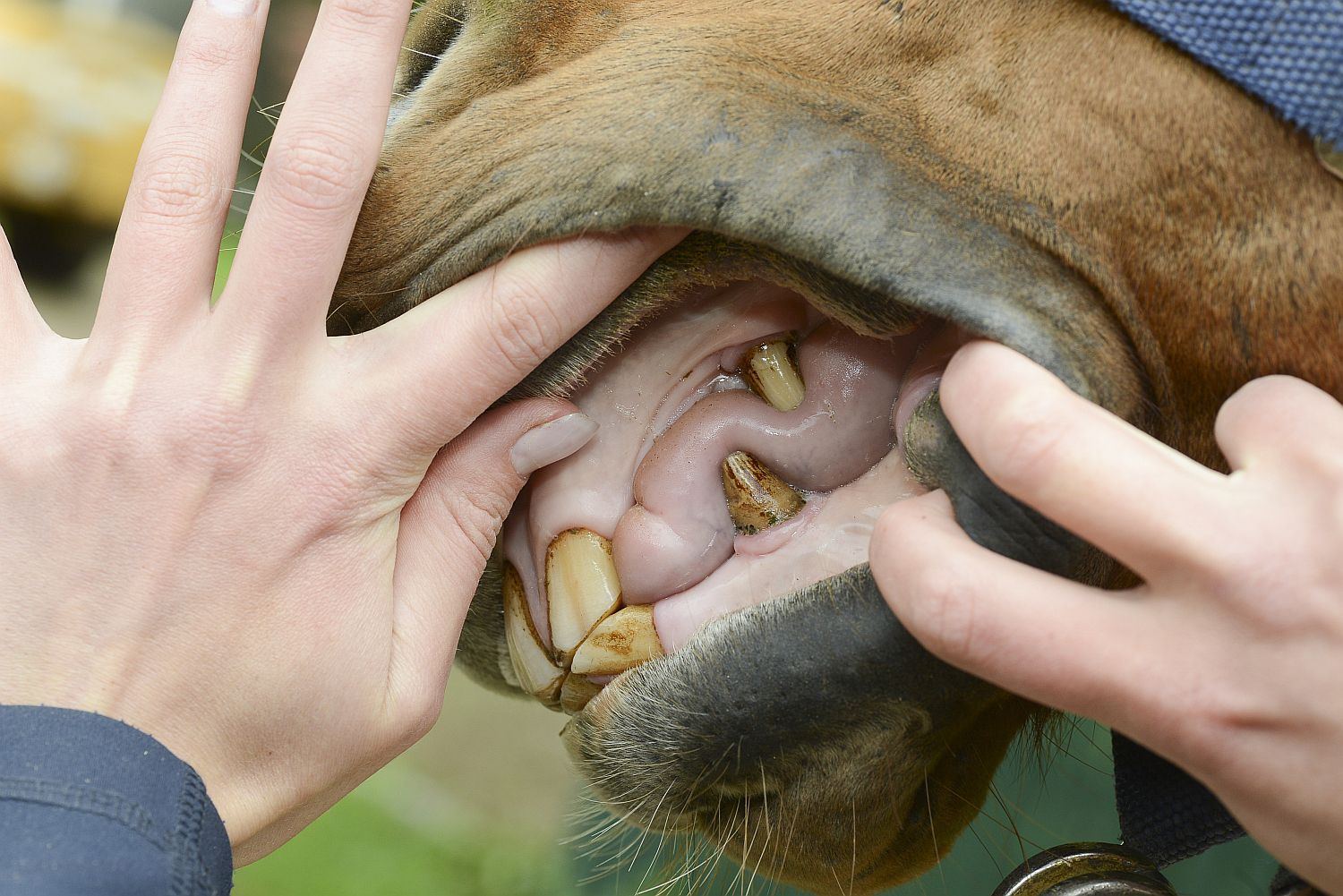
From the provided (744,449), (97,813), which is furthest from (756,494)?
(97,813)

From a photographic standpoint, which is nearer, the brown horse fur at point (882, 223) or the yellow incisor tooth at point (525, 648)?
the brown horse fur at point (882, 223)

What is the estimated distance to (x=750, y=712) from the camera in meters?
0.78

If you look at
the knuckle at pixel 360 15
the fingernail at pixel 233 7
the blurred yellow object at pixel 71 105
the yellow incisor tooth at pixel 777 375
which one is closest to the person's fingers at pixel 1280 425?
the yellow incisor tooth at pixel 777 375

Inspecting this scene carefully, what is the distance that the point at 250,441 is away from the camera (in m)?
0.74

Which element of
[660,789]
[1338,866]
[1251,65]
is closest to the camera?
[1338,866]

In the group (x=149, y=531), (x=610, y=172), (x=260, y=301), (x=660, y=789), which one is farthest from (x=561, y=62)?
(x=660, y=789)

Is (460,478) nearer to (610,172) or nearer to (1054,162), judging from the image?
(610,172)

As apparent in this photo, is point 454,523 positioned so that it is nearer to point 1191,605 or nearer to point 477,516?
point 477,516

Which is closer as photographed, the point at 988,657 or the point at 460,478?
the point at 988,657

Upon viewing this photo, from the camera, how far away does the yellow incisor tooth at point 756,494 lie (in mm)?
927

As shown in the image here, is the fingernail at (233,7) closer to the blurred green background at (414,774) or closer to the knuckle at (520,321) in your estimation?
the blurred green background at (414,774)

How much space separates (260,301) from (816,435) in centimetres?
43

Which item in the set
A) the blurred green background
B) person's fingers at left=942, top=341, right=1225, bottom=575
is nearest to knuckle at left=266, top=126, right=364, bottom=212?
the blurred green background

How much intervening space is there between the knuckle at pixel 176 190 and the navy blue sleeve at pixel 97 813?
330 millimetres
